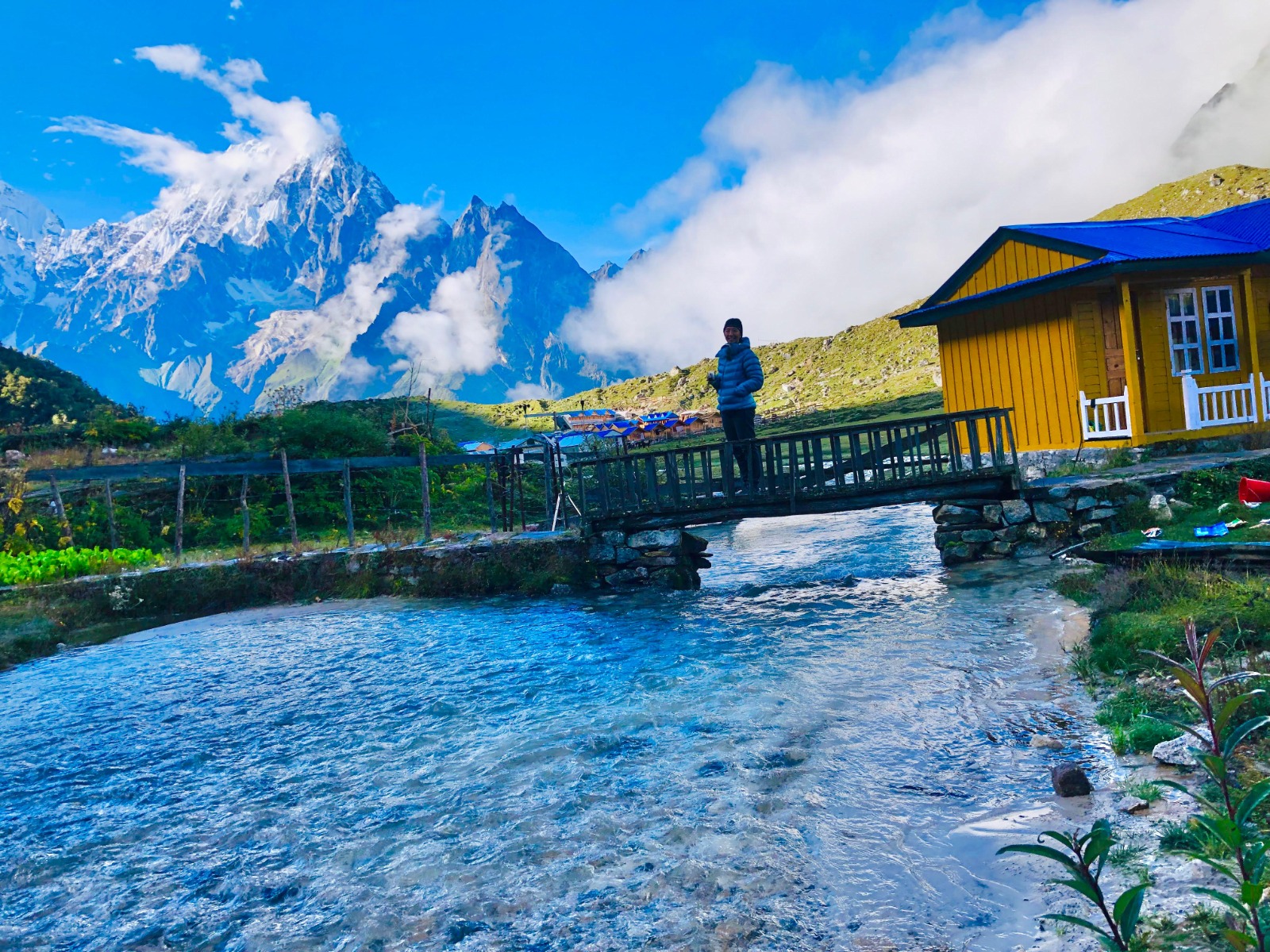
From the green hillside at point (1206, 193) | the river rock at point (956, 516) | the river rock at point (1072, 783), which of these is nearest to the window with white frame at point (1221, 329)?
the river rock at point (956, 516)

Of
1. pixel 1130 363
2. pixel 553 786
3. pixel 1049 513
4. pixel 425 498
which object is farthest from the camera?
pixel 425 498

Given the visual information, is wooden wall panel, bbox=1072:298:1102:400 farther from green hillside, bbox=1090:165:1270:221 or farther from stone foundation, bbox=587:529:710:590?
green hillside, bbox=1090:165:1270:221

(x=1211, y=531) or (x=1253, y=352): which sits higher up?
(x=1253, y=352)

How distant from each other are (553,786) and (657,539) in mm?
7433

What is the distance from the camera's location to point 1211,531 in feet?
26.9

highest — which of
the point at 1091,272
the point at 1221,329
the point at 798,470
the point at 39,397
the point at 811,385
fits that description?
the point at 811,385

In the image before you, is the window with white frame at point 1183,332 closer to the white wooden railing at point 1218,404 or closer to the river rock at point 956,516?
the white wooden railing at point 1218,404

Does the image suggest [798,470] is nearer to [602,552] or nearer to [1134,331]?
[602,552]

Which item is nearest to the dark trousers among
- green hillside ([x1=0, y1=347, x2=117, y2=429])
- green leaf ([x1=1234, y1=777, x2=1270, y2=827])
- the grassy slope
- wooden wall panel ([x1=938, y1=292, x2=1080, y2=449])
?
wooden wall panel ([x1=938, y1=292, x2=1080, y2=449])

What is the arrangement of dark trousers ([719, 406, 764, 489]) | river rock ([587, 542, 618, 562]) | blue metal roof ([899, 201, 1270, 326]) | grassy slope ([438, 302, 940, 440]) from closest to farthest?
dark trousers ([719, 406, 764, 489]) < river rock ([587, 542, 618, 562]) < blue metal roof ([899, 201, 1270, 326]) < grassy slope ([438, 302, 940, 440])

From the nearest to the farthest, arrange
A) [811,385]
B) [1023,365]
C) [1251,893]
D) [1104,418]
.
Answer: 1. [1251,893]
2. [1104,418]
3. [1023,365]
4. [811,385]

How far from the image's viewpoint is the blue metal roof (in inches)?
535

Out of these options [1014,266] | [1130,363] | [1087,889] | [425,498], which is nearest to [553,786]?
[1087,889]

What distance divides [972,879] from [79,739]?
303 inches
